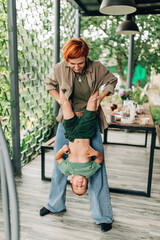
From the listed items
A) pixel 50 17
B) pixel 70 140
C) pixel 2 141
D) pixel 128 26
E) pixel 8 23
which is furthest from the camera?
pixel 50 17

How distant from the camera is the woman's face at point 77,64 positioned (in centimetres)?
178

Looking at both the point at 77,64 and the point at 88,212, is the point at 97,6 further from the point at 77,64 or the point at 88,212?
the point at 88,212

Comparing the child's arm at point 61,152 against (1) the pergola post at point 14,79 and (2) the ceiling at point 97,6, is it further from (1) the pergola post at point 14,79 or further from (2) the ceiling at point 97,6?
(2) the ceiling at point 97,6

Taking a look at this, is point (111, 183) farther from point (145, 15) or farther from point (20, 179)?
point (145, 15)

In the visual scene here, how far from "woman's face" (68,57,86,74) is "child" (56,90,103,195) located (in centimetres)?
22

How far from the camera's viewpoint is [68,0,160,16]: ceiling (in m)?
4.37

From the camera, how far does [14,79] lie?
9.18 ft

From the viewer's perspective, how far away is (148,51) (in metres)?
5.26

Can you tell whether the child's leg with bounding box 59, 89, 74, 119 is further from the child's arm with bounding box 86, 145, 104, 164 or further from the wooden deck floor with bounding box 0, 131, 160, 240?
the wooden deck floor with bounding box 0, 131, 160, 240

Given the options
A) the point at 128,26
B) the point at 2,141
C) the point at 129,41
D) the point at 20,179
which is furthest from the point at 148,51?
the point at 2,141

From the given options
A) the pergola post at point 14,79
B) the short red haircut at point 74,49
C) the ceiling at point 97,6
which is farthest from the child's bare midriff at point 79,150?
the ceiling at point 97,6

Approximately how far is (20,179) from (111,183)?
108 cm

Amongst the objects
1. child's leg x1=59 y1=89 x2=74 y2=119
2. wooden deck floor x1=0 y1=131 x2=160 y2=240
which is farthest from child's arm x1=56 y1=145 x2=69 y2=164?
wooden deck floor x1=0 y1=131 x2=160 y2=240

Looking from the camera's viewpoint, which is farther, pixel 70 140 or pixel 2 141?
pixel 70 140
